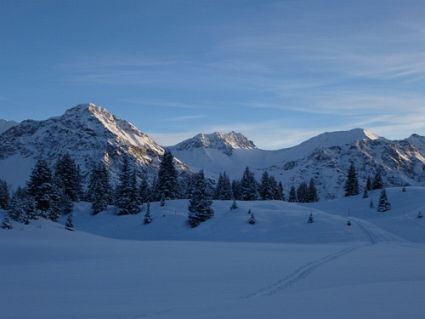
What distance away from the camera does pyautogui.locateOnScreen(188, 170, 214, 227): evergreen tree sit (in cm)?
6294

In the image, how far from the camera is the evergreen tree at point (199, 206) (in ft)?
206

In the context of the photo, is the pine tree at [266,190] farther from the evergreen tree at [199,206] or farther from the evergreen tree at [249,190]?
the evergreen tree at [199,206]

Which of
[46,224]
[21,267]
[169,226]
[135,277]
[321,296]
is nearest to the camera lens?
[321,296]

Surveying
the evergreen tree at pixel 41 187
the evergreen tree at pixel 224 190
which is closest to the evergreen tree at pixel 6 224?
the evergreen tree at pixel 41 187

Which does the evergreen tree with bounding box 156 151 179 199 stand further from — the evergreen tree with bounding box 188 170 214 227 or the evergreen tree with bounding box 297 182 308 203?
the evergreen tree with bounding box 297 182 308 203

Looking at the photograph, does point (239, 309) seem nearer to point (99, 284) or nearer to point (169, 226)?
point (99, 284)

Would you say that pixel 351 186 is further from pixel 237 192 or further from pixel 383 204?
pixel 383 204

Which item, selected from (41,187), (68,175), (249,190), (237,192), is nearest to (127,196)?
(68,175)

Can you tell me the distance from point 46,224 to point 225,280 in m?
31.1

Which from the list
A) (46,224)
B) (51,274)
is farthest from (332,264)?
(46,224)

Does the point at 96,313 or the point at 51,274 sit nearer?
the point at 96,313

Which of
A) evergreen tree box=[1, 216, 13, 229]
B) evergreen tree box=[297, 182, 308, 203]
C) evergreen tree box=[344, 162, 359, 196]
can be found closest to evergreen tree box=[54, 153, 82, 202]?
evergreen tree box=[1, 216, 13, 229]

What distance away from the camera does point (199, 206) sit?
6334cm

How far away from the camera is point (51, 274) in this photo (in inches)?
856
